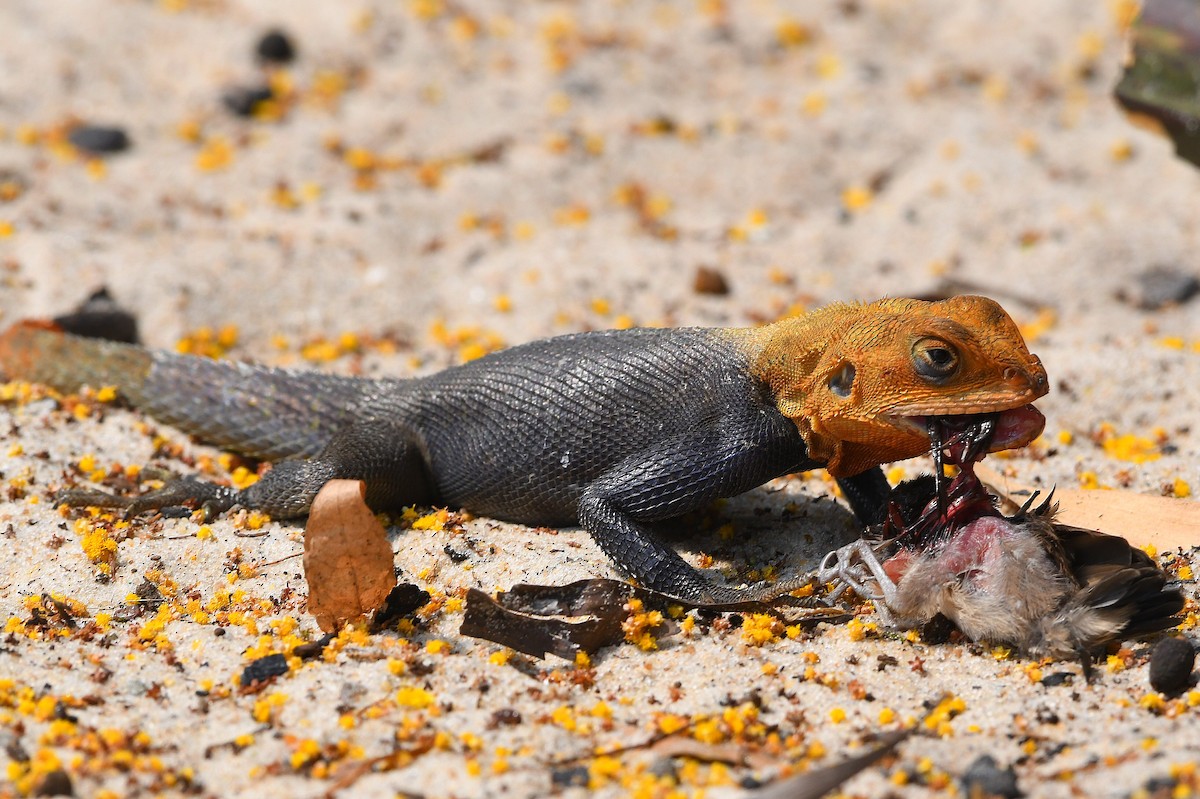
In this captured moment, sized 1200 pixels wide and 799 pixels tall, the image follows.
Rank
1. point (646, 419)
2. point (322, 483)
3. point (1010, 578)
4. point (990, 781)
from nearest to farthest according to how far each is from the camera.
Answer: point (990, 781) < point (1010, 578) < point (646, 419) < point (322, 483)

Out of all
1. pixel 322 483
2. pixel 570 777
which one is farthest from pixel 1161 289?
pixel 570 777

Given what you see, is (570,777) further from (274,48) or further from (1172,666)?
(274,48)

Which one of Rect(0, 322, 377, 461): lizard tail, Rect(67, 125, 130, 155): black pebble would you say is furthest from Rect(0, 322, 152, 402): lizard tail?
A: Rect(67, 125, 130, 155): black pebble

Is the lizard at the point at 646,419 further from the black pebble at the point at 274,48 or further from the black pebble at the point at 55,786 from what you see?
the black pebble at the point at 274,48

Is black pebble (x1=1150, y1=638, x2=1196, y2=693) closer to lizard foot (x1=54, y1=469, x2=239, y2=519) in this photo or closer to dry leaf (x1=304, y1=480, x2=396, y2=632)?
dry leaf (x1=304, y1=480, x2=396, y2=632)

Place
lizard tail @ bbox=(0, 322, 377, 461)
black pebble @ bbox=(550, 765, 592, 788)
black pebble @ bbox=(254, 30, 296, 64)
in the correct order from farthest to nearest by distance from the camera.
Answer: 1. black pebble @ bbox=(254, 30, 296, 64)
2. lizard tail @ bbox=(0, 322, 377, 461)
3. black pebble @ bbox=(550, 765, 592, 788)

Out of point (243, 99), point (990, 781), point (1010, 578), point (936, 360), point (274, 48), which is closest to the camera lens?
point (990, 781)

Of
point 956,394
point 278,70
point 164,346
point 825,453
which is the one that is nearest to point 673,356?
point 825,453
